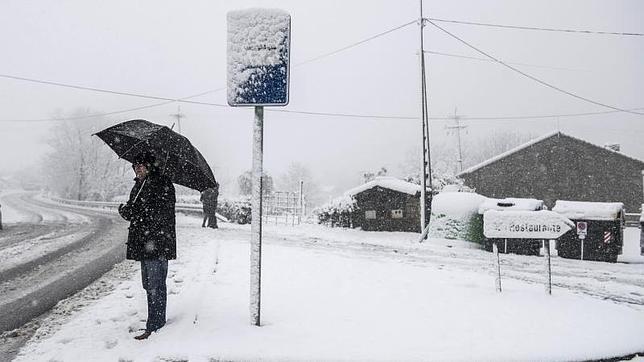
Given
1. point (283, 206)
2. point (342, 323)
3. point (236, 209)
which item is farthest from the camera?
point (283, 206)

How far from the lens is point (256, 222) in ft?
14.6

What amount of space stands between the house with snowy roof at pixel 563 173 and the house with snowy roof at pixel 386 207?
15116mm

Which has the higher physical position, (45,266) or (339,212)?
(339,212)

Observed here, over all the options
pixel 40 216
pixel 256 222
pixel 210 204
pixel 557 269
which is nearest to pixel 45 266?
pixel 256 222

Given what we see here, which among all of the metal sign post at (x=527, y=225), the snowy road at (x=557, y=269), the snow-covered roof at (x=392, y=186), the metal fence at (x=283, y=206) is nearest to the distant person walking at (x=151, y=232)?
the metal sign post at (x=527, y=225)

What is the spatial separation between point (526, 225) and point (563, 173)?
29.5 meters

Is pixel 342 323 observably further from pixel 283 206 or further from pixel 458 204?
pixel 283 206

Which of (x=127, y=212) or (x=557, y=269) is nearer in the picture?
(x=127, y=212)

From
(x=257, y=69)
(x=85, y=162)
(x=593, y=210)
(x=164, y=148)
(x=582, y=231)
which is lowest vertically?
(x=582, y=231)

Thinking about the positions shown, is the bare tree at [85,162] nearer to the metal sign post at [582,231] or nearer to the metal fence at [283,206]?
the metal fence at [283,206]

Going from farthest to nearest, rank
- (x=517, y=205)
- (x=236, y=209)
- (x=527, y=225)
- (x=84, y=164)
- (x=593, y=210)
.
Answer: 1. (x=84, y=164)
2. (x=236, y=209)
3. (x=593, y=210)
4. (x=517, y=205)
5. (x=527, y=225)

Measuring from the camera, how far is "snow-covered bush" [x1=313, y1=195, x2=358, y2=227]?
72.3 feet

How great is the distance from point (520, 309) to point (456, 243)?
9085 mm

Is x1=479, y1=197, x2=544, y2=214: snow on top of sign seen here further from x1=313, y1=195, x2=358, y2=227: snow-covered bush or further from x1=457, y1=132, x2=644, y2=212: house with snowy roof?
x1=457, y1=132, x2=644, y2=212: house with snowy roof
